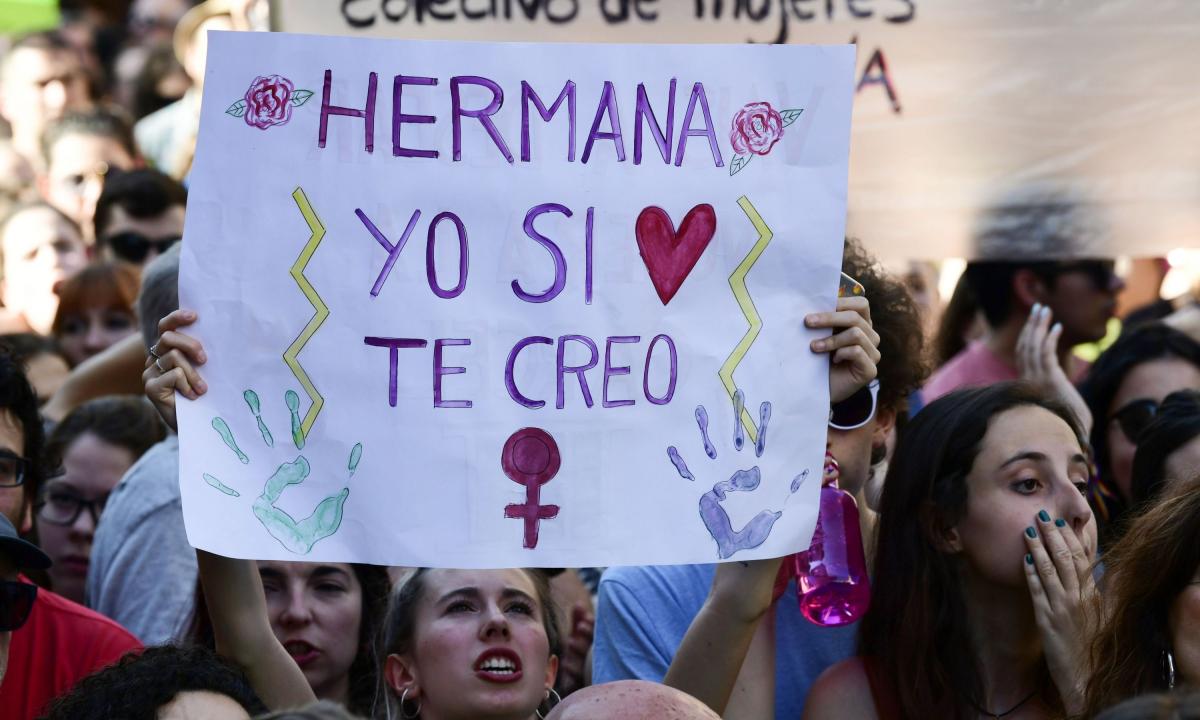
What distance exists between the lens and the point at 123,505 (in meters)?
3.88

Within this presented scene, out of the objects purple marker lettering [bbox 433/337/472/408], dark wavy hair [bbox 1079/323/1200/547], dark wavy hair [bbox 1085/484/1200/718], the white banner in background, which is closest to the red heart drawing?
purple marker lettering [bbox 433/337/472/408]

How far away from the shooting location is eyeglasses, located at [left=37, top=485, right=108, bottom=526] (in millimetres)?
4387

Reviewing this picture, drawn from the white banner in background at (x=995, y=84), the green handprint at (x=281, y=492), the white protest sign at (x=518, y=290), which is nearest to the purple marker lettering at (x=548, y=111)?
the white protest sign at (x=518, y=290)

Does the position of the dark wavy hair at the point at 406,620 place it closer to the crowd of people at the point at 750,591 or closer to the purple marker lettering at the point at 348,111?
the crowd of people at the point at 750,591

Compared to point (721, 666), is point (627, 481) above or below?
above

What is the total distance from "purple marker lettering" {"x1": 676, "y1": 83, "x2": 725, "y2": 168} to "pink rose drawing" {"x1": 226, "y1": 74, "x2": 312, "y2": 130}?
0.62 metres

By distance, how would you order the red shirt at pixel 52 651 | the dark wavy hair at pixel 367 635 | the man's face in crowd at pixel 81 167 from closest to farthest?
1. the red shirt at pixel 52 651
2. the dark wavy hair at pixel 367 635
3. the man's face in crowd at pixel 81 167

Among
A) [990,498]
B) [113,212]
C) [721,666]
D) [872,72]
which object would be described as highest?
[872,72]

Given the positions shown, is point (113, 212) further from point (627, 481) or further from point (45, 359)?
point (627, 481)

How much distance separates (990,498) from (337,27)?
2072 mm

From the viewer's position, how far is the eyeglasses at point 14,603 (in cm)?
288

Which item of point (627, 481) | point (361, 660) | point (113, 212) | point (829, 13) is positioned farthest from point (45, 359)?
point (627, 481)

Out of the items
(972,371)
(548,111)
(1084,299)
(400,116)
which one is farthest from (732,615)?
(1084,299)

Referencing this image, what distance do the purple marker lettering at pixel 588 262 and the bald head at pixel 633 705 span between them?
28.0 inches
